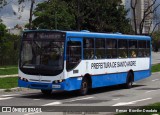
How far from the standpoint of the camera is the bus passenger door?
727 inches

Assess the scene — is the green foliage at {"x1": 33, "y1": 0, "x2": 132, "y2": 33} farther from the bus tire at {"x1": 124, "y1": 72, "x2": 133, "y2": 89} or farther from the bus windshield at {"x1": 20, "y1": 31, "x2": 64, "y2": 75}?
the bus windshield at {"x1": 20, "y1": 31, "x2": 64, "y2": 75}

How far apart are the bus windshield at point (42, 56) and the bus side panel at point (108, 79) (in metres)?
2.96

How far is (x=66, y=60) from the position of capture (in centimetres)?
1828

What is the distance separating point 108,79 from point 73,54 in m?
3.85

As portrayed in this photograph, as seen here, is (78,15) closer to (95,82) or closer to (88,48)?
(95,82)

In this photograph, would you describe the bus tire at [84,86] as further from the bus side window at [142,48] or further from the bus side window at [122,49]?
the bus side window at [142,48]

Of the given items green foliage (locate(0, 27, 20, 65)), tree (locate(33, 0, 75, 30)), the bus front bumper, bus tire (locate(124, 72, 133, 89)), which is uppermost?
tree (locate(33, 0, 75, 30))

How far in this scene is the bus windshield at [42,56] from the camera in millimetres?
18188

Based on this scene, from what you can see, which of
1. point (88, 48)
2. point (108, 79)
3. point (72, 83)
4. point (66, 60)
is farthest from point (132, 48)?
point (66, 60)

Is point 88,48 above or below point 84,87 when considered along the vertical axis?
above

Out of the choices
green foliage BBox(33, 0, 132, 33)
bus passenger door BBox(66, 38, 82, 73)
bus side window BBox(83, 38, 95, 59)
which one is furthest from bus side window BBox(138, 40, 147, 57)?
green foliage BBox(33, 0, 132, 33)

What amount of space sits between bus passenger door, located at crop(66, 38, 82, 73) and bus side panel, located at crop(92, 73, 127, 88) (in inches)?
70.7

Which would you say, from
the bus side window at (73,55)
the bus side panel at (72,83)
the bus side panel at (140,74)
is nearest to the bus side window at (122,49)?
the bus side panel at (140,74)

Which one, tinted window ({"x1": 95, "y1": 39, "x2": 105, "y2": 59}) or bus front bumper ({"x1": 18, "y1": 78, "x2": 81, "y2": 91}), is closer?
bus front bumper ({"x1": 18, "y1": 78, "x2": 81, "y2": 91})
